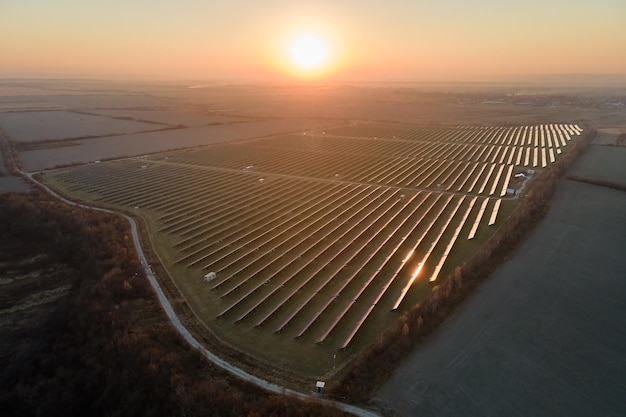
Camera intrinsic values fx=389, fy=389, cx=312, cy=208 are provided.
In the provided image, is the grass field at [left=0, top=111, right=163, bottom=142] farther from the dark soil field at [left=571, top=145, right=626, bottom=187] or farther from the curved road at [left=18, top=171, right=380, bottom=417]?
the dark soil field at [left=571, top=145, right=626, bottom=187]

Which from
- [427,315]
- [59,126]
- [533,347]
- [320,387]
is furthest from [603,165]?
[59,126]

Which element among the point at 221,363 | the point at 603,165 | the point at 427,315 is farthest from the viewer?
the point at 603,165

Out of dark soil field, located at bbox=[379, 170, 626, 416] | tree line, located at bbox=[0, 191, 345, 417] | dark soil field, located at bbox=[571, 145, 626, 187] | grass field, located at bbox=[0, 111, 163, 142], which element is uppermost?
dark soil field, located at bbox=[571, 145, 626, 187]

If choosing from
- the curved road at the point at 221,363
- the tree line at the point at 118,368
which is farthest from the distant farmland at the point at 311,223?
the tree line at the point at 118,368

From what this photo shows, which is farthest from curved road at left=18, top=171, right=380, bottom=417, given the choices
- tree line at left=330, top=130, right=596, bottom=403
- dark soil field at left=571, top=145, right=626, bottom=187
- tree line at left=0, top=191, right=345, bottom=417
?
dark soil field at left=571, top=145, right=626, bottom=187

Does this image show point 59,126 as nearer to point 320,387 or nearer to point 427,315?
point 427,315

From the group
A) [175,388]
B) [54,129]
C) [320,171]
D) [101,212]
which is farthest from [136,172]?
[54,129]

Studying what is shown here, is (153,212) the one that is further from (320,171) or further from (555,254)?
(555,254)
